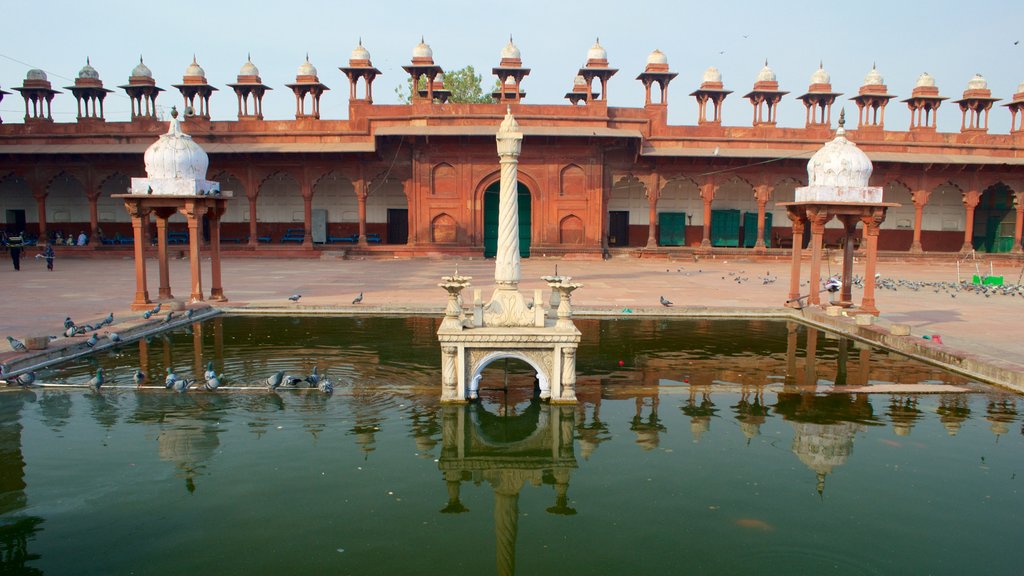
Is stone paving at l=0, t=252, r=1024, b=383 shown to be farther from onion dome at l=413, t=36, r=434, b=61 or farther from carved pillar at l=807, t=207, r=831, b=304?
onion dome at l=413, t=36, r=434, b=61

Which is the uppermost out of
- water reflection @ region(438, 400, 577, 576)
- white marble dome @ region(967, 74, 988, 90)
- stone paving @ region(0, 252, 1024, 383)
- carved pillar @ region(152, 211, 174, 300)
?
white marble dome @ region(967, 74, 988, 90)

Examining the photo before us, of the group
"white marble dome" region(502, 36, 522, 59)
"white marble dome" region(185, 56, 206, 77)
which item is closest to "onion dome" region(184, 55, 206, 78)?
"white marble dome" region(185, 56, 206, 77)

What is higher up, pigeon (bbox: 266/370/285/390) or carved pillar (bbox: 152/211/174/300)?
carved pillar (bbox: 152/211/174/300)

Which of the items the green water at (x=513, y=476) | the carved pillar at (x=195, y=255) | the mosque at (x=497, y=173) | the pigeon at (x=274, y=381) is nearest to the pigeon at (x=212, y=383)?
the green water at (x=513, y=476)

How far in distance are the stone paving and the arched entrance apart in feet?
7.29

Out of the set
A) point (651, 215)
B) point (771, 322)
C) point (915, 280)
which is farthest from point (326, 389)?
point (651, 215)

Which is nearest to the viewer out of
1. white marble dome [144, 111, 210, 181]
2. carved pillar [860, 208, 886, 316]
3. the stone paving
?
the stone paving

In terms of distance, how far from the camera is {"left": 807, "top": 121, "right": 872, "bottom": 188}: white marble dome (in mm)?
13281

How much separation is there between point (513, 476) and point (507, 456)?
1.44 ft

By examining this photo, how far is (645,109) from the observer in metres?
28.5

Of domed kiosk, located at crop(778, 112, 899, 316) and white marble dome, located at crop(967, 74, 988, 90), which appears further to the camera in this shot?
white marble dome, located at crop(967, 74, 988, 90)

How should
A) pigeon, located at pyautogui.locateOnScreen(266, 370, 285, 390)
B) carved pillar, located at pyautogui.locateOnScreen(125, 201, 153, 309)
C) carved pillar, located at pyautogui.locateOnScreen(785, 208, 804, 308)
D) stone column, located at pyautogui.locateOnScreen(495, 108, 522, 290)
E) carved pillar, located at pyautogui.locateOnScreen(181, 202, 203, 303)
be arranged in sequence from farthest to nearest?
carved pillar, located at pyautogui.locateOnScreen(785, 208, 804, 308) < carved pillar, located at pyautogui.locateOnScreen(181, 202, 203, 303) < carved pillar, located at pyautogui.locateOnScreen(125, 201, 153, 309) < stone column, located at pyautogui.locateOnScreen(495, 108, 522, 290) < pigeon, located at pyautogui.locateOnScreen(266, 370, 285, 390)

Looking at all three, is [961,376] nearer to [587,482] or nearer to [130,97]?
[587,482]

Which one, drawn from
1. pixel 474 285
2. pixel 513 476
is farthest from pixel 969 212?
pixel 513 476
